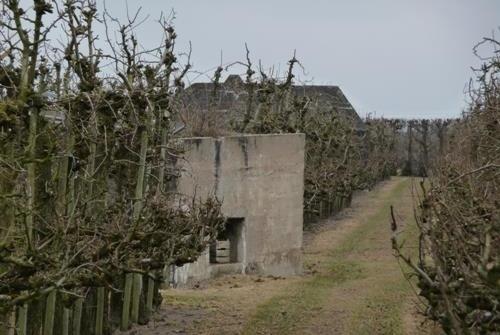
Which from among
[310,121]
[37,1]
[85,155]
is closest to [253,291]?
[85,155]

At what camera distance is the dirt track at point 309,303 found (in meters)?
12.5

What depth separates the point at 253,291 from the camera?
15.7 metres

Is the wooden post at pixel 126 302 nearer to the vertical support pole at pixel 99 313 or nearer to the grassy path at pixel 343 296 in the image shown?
the vertical support pole at pixel 99 313

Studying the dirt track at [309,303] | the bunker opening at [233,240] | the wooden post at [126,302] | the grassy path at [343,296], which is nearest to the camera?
the wooden post at [126,302]

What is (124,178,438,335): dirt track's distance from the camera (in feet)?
41.0

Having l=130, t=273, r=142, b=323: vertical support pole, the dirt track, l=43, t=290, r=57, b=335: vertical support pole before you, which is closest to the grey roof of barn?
the dirt track

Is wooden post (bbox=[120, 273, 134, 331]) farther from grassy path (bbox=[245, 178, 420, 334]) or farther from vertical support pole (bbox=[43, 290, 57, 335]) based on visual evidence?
vertical support pole (bbox=[43, 290, 57, 335])

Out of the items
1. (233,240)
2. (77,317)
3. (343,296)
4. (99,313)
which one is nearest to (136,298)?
(99,313)

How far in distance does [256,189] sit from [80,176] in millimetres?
8361

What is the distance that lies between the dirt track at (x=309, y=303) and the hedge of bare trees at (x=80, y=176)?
5.80 feet

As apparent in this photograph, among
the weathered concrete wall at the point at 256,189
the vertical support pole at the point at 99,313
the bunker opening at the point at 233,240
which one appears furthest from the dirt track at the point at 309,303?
the vertical support pole at the point at 99,313

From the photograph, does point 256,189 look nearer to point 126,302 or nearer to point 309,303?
point 309,303

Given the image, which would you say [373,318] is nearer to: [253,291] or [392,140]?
[253,291]

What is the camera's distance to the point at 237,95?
33375mm
